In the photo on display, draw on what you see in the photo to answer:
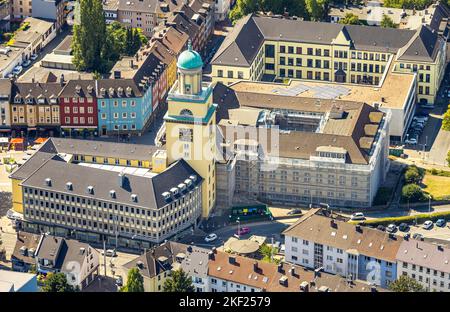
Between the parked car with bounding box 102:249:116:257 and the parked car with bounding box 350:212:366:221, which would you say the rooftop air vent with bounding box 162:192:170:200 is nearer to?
the parked car with bounding box 102:249:116:257

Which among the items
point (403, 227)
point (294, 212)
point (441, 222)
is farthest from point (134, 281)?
point (441, 222)

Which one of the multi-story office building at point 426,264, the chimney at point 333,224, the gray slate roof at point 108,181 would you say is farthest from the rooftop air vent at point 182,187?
the multi-story office building at point 426,264

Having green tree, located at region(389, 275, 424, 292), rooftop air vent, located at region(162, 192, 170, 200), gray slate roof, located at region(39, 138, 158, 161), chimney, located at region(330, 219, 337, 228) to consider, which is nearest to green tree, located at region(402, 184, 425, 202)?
chimney, located at region(330, 219, 337, 228)

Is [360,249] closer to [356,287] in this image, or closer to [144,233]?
[356,287]

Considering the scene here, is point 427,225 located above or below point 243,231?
above

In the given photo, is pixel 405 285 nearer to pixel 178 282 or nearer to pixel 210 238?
pixel 178 282
